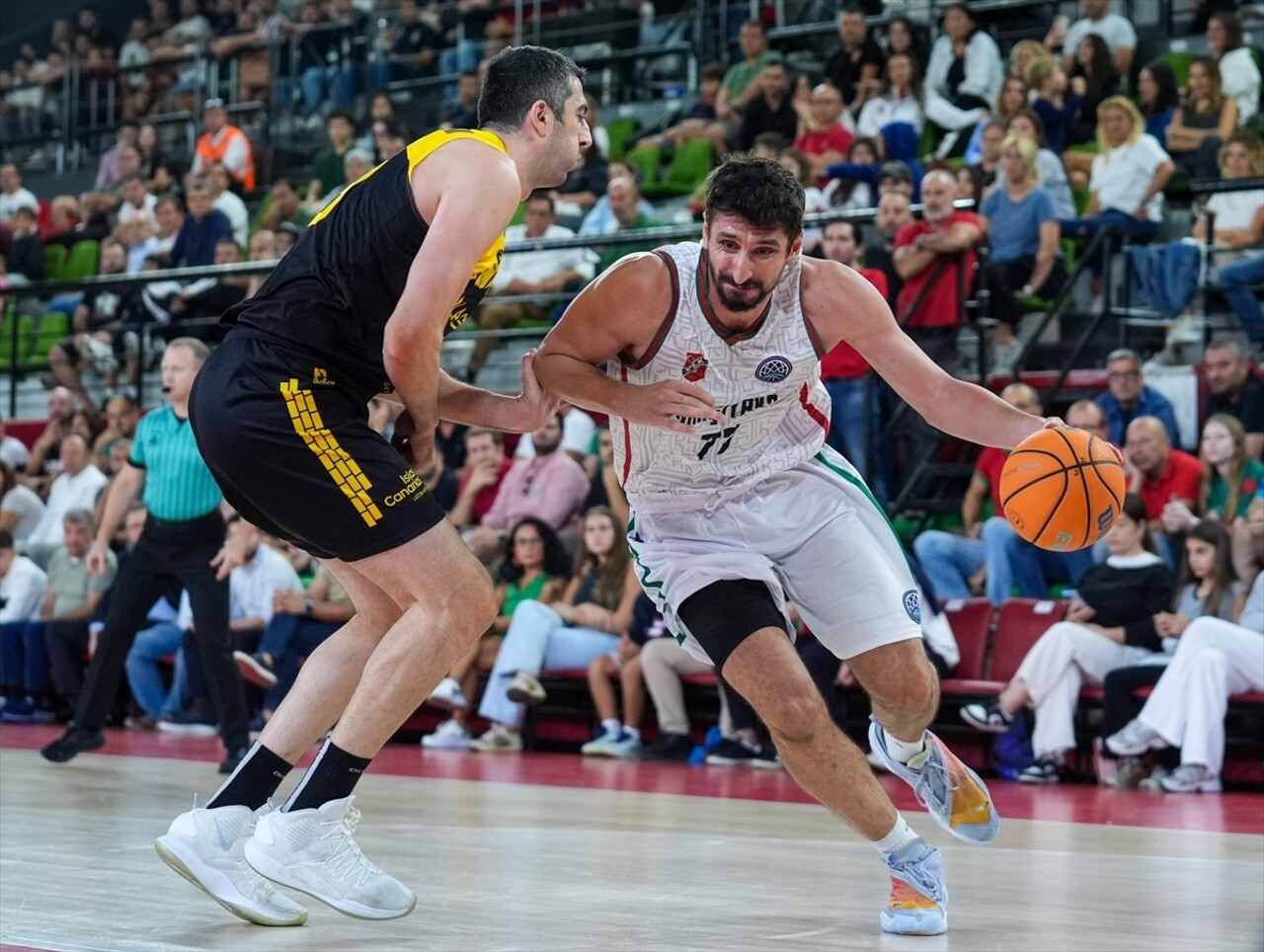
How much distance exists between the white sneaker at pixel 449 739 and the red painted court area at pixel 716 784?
3.8 inches

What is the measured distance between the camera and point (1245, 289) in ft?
30.9

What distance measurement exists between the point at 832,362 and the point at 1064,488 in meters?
5.74

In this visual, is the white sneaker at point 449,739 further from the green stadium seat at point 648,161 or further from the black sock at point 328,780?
the black sock at point 328,780

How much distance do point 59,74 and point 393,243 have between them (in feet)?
57.9

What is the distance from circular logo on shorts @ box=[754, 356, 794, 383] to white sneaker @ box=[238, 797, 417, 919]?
1416mm

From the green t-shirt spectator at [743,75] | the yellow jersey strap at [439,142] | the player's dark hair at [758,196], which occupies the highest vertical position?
the green t-shirt spectator at [743,75]

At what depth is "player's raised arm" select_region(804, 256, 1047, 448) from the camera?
4.29 m

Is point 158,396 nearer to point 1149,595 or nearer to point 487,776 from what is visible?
point 487,776

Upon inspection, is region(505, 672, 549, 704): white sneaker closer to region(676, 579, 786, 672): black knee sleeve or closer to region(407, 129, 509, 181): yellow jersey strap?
region(676, 579, 786, 672): black knee sleeve

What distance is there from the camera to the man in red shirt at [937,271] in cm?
967

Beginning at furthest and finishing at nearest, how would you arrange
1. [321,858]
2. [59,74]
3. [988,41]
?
[59,74], [988,41], [321,858]

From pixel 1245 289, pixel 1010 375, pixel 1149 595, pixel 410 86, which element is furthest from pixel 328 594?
pixel 410 86

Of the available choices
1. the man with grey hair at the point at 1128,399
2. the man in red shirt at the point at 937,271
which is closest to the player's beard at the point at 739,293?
the man with grey hair at the point at 1128,399

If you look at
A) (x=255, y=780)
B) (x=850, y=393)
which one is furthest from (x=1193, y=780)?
(x=255, y=780)
